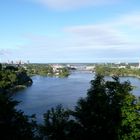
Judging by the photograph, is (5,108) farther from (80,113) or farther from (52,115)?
(80,113)

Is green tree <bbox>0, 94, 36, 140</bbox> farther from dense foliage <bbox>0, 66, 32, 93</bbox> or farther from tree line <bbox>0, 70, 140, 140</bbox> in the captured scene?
Result: dense foliage <bbox>0, 66, 32, 93</bbox>

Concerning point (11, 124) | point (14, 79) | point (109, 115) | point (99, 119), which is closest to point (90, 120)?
point (99, 119)

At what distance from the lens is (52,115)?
1185cm

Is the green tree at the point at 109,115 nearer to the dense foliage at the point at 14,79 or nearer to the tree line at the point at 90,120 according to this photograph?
the tree line at the point at 90,120

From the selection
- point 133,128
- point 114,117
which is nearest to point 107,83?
point 114,117

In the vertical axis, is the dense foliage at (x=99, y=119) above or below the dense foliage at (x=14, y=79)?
above

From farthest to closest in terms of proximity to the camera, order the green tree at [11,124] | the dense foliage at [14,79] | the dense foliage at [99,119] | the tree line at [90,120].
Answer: the dense foliage at [14,79]
the dense foliage at [99,119]
the tree line at [90,120]
the green tree at [11,124]

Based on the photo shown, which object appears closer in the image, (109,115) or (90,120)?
(90,120)

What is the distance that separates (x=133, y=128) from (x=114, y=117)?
3.34 ft

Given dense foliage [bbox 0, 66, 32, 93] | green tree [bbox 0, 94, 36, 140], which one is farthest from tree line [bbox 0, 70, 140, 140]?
dense foliage [bbox 0, 66, 32, 93]

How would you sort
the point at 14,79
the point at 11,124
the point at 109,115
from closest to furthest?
the point at 11,124 → the point at 109,115 → the point at 14,79

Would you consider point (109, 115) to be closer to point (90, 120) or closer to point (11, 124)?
point (90, 120)

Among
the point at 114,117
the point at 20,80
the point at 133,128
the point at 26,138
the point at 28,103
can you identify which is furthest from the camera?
the point at 20,80

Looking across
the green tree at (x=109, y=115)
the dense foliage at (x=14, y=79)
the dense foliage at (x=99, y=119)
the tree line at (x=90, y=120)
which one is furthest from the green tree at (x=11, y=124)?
the dense foliage at (x=14, y=79)
